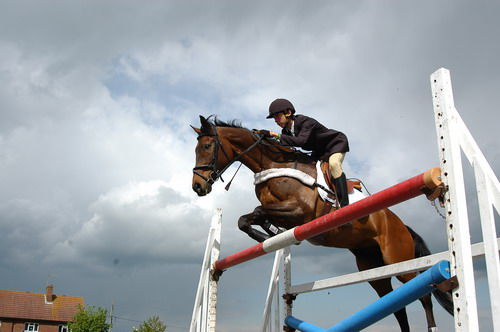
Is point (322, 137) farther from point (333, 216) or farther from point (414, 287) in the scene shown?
point (414, 287)

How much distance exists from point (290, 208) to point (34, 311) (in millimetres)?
41631

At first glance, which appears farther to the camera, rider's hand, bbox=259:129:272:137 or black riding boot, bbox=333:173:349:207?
rider's hand, bbox=259:129:272:137

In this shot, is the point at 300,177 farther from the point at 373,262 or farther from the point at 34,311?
the point at 34,311

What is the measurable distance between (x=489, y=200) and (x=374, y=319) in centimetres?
91

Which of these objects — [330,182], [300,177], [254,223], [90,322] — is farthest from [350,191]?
[90,322]

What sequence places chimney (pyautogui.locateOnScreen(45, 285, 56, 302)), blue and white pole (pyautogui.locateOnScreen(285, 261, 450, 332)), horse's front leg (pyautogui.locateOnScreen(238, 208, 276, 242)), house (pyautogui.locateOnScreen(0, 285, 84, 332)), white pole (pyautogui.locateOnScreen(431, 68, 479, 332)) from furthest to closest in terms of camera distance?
chimney (pyautogui.locateOnScreen(45, 285, 56, 302))
house (pyautogui.locateOnScreen(0, 285, 84, 332))
horse's front leg (pyautogui.locateOnScreen(238, 208, 276, 242))
blue and white pole (pyautogui.locateOnScreen(285, 261, 450, 332))
white pole (pyautogui.locateOnScreen(431, 68, 479, 332))

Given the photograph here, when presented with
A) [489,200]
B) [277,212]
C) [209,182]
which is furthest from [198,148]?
[489,200]

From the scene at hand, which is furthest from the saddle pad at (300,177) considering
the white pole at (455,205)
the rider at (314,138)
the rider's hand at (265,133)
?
the white pole at (455,205)

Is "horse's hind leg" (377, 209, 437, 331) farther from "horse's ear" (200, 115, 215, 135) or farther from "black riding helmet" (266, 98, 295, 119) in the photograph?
"horse's ear" (200, 115, 215, 135)

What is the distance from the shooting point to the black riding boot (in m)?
4.20

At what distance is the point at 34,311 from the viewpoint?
3950 centimetres

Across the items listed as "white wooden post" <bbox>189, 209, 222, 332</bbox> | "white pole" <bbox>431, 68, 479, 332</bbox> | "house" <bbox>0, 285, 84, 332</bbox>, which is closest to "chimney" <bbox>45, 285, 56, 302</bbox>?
"house" <bbox>0, 285, 84, 332</bbox>

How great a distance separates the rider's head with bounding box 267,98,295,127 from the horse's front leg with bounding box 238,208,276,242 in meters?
0.96

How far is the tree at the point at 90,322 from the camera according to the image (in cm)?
2942
